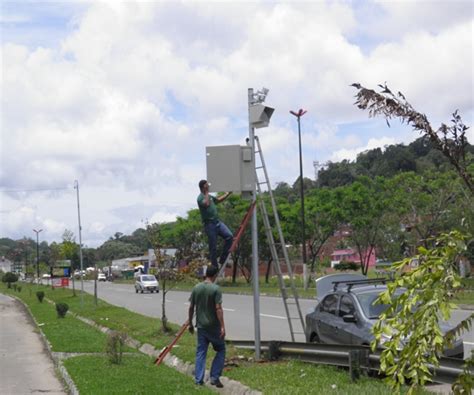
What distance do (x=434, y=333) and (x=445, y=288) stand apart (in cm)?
25

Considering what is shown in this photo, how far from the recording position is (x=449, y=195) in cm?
3794

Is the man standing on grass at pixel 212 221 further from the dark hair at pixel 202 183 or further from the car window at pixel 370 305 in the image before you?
the car window at pixel 370 305

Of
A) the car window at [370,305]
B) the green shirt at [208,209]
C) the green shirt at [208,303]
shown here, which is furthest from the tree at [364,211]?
the green shirt at [208,303]

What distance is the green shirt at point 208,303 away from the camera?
33.5 feet

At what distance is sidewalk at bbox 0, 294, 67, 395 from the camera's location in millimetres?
12719

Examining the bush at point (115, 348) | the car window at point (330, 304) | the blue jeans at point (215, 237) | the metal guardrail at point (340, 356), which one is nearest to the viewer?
the metal guardrail at point (340, 356)

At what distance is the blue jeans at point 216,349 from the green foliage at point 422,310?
21.1 ft

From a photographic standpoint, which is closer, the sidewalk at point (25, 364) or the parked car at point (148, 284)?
the sidewalk at point (25, 364)

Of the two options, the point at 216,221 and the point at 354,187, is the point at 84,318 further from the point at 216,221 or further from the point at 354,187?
the point at 354,187

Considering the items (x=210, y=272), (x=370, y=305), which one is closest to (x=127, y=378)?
(x=210, y=272)

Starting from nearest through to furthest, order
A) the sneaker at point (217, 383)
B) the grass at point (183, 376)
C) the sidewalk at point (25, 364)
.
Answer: the grass at point (183, 376), the sneaker at point (217, 383), the sidewalk at point (25, 364)

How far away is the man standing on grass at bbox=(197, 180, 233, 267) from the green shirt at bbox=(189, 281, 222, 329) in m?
1.63

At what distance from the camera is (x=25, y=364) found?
15992 millimetres

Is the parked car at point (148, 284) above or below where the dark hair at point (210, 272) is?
below
